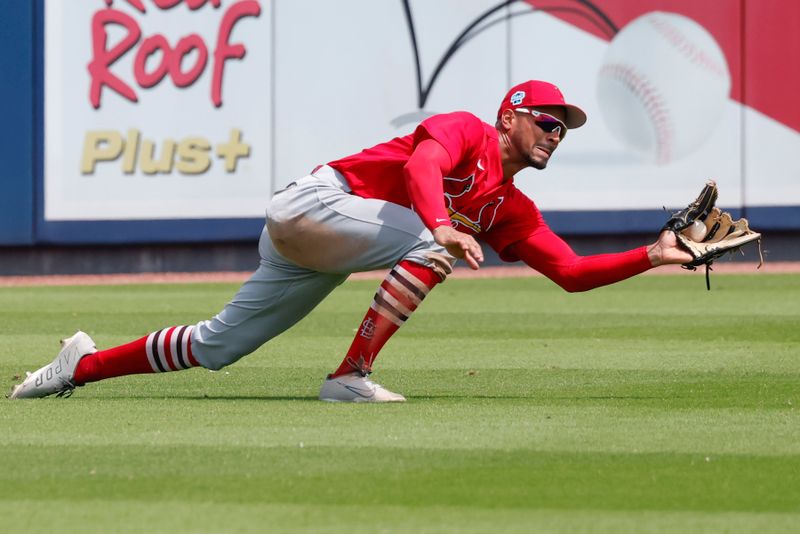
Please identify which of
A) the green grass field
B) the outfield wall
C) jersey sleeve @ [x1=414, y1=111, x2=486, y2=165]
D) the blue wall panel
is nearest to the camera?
the green grass field

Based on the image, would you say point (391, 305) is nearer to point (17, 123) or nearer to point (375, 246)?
point (375, 246)

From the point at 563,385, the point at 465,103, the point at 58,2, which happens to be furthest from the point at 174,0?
the point at 563,385

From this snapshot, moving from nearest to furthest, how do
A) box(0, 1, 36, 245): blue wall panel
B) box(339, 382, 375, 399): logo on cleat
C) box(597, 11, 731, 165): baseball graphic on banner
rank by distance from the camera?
box(339, 382, 375, 399): logo on cleat, box(0, 1, 36, 245): blue wall panel, box(597, 11, 731, 165): baseball graphic on banner

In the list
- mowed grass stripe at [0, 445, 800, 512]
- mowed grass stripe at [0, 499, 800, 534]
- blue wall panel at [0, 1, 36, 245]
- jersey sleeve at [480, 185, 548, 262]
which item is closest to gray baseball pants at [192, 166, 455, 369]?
jersey sleeve at [480, 185, 548, 262]

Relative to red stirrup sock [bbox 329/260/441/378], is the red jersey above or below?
above

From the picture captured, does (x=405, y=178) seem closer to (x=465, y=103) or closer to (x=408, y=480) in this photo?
(x=408, y=480)

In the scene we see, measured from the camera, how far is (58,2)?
17.8m

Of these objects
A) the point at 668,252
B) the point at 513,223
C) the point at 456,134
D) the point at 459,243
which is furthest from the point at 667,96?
the point at 459,243

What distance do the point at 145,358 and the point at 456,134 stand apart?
1663 mm

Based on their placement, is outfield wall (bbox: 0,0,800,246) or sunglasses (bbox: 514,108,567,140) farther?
outfield wall (bbox: 0,0,800,246)

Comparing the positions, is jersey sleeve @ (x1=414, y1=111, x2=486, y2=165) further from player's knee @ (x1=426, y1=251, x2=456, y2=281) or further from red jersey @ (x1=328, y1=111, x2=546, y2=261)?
player's knee @ (x1=426, y1=251, x2=456, y2=281)

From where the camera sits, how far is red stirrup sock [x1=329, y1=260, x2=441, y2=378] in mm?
6473

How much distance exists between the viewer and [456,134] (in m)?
6.42

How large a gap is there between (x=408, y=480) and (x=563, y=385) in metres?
2.83
